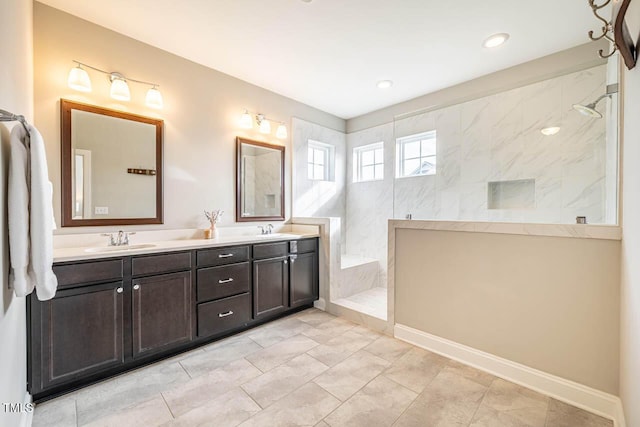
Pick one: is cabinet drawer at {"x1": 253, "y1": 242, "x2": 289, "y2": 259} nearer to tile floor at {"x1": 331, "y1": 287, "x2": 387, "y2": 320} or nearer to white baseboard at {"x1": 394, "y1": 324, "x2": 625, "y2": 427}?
tile floor at {"x1": 331, "y1": 287, "x2": 387, "y2": 320}

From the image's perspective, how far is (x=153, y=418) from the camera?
1540mm

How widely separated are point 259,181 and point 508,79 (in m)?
2.97

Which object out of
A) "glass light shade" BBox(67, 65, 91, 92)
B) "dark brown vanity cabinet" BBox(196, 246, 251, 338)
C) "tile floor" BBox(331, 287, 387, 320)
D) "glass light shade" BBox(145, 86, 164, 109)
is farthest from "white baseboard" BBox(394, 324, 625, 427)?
"glass light shade" BBox(67, 65, 91, 92)

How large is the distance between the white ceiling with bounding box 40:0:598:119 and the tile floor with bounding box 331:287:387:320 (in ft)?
8.52

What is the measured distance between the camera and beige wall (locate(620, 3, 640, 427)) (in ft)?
3.86

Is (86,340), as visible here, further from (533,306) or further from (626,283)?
(626,283)

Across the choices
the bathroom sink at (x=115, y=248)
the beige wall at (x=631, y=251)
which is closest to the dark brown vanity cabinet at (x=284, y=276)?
the bathroom sink at (x=115, y=248)

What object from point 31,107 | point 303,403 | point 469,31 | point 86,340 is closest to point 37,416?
point 86,340

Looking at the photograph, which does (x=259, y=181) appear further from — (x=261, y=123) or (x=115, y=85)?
(x=115, y=85)

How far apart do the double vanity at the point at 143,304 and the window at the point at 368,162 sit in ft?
6.56

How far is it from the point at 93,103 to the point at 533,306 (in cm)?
367

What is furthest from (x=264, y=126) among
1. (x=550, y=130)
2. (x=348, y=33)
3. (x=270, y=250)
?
(x=550, y=130)

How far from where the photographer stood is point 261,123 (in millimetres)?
3324

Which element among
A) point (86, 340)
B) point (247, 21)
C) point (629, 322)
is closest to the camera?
point (629, 322)
